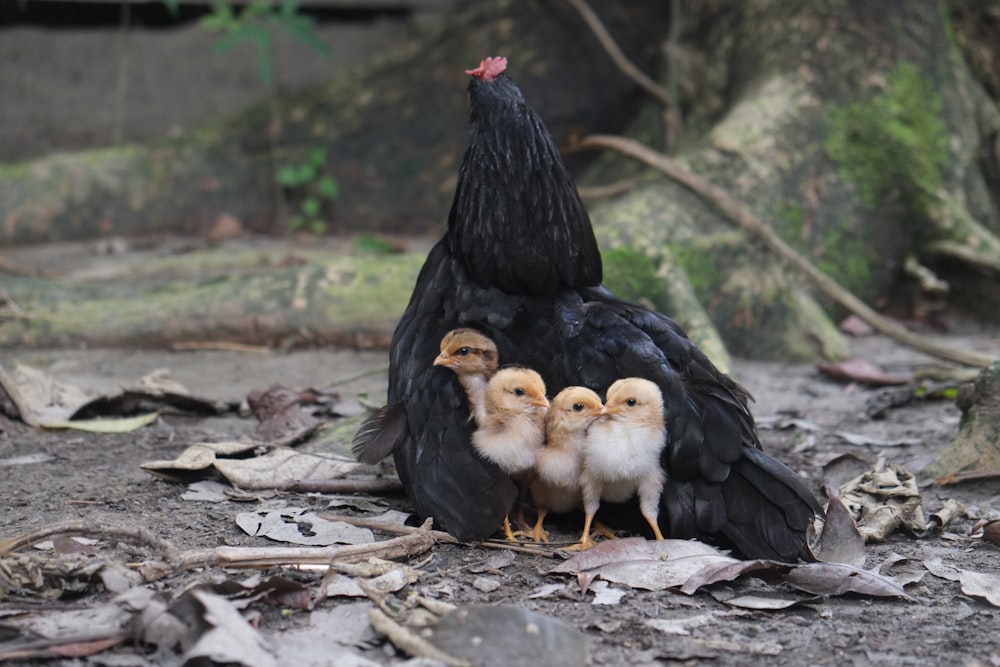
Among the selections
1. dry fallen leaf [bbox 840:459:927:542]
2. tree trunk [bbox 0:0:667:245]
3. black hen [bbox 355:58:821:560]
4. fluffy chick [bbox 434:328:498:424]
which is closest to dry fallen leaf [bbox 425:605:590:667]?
black hen [bbox 355:58:821:560]

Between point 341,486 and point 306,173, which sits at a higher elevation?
point 306,173

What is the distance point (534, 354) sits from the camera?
10.7 feet

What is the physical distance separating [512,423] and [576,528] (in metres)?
0.44

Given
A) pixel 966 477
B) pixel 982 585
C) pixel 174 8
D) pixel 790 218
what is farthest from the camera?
pixel 174 8

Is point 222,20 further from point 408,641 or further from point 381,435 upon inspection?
point 408,641

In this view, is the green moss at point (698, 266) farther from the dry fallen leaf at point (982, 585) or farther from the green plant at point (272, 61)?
Result: the green plant at point (272, 61)

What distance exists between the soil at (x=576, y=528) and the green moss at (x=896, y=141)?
129 centimetres

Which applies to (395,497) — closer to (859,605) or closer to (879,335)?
(859,605)

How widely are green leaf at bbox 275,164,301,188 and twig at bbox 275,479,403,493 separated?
14.9ft

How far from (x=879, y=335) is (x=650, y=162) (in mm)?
1575

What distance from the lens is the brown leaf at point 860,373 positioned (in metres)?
4.85

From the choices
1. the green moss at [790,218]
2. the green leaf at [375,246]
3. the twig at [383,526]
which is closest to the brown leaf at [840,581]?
the twig at [383,526]

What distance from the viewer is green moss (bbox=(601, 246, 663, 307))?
4867 millimetres

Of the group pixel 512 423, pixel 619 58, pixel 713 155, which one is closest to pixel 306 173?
pixel 619 58
